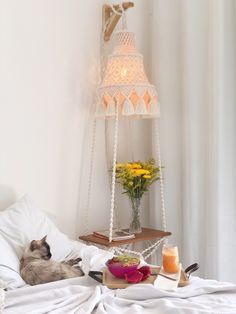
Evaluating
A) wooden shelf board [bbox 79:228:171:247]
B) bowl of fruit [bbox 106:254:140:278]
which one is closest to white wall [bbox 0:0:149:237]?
wooden shelf board [bbox 79:228:171:247]

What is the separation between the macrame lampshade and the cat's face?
2.98 feet

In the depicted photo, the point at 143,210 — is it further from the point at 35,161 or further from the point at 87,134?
the point at 35,161

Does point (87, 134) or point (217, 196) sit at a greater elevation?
point (87, 134)

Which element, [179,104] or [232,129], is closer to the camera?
[232,129]

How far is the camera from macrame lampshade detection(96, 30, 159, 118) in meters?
2.45

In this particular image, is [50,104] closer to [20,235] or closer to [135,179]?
[135,179]

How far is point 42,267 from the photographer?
1.77 metres

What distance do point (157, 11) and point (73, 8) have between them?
0.60 meters

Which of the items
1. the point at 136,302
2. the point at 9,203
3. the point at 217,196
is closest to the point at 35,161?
the point at 9,203

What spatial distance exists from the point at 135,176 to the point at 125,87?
0.54 meters

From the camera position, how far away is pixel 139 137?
300 cm

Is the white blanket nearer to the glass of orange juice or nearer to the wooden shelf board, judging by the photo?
the glass of orange juice

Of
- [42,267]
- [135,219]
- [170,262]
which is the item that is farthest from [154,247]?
[42,267]

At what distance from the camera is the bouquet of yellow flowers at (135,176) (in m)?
2.55
